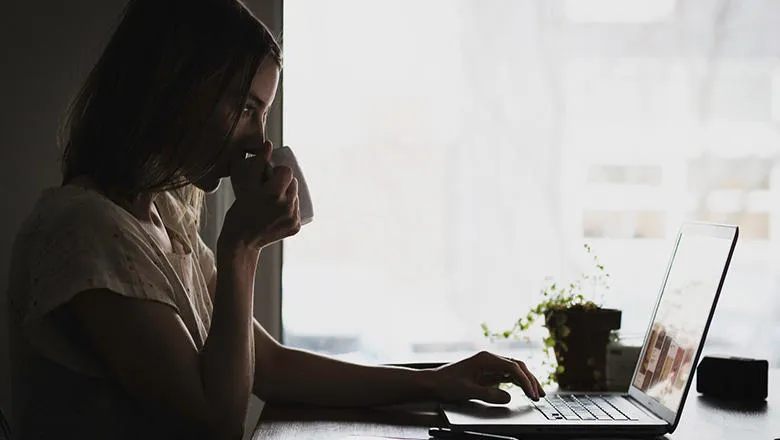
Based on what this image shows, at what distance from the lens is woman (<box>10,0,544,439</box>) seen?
115cm

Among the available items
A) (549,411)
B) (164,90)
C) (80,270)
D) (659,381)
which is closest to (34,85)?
(164,90)

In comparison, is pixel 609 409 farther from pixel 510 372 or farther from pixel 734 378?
pixel 734 378

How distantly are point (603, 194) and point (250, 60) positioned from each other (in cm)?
126

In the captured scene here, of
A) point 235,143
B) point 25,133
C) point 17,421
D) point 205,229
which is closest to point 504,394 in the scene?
point 235,143

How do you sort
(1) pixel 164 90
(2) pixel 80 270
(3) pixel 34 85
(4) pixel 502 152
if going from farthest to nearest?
(4) pixel 502 152, (3) pixel 34 85, (1) pixel 164 90, (2) pixel 80 270

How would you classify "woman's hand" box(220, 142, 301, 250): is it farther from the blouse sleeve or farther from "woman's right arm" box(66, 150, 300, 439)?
the blouse sleeve

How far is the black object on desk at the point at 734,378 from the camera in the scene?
1560mm

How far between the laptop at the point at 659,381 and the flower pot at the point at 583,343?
100mm

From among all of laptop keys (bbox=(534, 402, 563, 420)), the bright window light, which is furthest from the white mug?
the bright window light

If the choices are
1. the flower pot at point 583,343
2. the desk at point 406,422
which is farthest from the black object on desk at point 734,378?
the flower pot at point 583,343

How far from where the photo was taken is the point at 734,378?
1574mm

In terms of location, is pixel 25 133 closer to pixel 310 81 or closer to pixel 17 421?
pixel 310 81

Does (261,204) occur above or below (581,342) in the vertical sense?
above

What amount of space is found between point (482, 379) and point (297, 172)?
42cm
